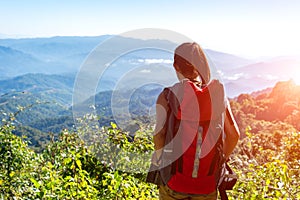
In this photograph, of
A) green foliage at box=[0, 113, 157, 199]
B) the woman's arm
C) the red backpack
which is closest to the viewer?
the red backpack

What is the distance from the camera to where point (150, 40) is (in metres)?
3.07

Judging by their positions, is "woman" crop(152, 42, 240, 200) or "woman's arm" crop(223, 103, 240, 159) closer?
"woman" crop(152, 42, 240, 200)

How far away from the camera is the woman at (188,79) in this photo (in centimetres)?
248

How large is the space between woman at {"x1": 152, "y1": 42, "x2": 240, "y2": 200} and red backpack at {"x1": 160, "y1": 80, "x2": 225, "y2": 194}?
4 cm

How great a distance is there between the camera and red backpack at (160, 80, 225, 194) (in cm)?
241

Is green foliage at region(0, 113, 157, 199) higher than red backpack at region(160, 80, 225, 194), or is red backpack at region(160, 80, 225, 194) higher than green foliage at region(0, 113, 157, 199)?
red backpack at region(160, 80, 225, 194)

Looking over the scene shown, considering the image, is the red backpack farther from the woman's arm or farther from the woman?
the woman's arm

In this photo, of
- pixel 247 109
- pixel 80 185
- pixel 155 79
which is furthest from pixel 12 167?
pixel 247 109

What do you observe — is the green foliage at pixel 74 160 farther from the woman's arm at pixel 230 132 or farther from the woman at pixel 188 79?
the woman's arm at pixel 230 132

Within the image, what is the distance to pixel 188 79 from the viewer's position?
2502 mm

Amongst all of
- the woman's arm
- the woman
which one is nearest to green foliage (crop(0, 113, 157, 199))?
the woman

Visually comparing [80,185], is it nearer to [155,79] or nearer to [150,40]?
[155,79]

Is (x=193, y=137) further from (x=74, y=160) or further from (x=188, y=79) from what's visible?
(x=74, y=160)

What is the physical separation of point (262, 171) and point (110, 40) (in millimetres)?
2479
